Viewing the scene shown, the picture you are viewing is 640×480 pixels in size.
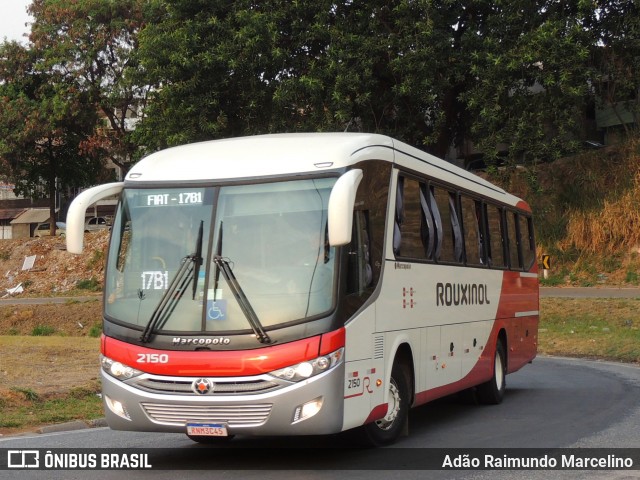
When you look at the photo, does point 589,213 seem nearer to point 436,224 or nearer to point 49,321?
point 49,321

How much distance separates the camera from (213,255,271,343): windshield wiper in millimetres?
9242

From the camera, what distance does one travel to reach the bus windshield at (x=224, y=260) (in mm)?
9422

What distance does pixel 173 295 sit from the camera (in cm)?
959

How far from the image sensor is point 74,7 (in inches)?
1959

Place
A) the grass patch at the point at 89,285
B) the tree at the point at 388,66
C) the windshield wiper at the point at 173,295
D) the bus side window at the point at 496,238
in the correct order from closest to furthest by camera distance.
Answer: the windshield wiper at the point at 173,295 → the bus side window at the point at 496,238 → the tree at the point at 388,66 → the grass patch at the point at 89,285

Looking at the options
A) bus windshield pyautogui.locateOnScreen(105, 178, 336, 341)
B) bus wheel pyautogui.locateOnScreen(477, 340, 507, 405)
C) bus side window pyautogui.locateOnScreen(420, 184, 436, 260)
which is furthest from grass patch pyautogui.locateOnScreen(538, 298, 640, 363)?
bus windshield pyautogui.locateOnScreen(105, 178, 336, 341)

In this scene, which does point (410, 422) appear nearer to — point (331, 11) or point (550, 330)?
point (550, 330)

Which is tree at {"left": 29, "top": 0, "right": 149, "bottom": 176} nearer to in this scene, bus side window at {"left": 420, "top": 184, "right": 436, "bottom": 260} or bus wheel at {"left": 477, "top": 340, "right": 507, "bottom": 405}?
bus wheel at {"left": 477, "top": 340, "right": 507, "bottom": 405}

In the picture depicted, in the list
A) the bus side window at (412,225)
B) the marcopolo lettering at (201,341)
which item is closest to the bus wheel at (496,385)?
the bus side window at (412,225)

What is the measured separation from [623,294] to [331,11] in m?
13.5

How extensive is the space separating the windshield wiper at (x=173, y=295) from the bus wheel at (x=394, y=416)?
2424 millimetres

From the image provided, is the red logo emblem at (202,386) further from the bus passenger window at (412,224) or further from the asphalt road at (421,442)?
the bus passenger window at (412,224)

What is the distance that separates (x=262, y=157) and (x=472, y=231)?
17.0 feet

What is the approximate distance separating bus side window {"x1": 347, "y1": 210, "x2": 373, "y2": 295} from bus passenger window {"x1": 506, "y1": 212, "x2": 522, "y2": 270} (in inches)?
280
